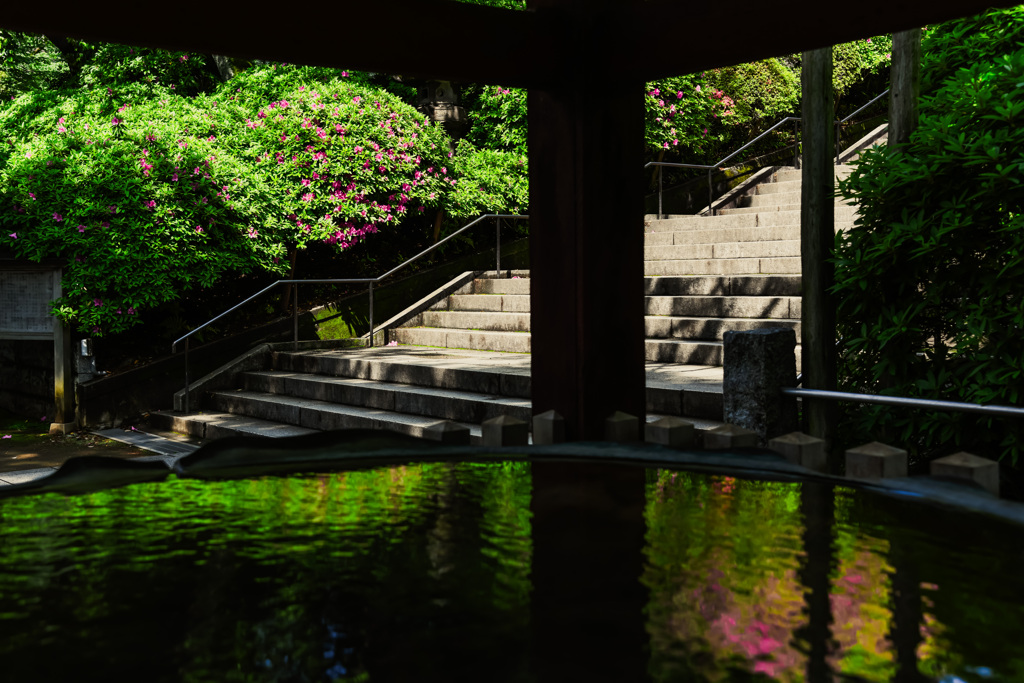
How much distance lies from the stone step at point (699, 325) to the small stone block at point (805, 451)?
15.3ft

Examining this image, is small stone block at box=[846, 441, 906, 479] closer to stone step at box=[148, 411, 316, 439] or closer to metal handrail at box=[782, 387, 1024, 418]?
metal handrail at box=[782, 387, 1024, 418]

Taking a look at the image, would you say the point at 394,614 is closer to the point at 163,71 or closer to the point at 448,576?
the point at 448,576

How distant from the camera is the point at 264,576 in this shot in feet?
6.03

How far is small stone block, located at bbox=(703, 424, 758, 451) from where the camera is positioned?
9.18 ft

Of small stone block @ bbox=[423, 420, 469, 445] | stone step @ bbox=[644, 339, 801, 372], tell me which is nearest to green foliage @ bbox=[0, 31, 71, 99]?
stone step @ bbox=[644, 339, 801, 372]

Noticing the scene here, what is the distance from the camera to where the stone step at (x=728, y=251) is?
29.7ft

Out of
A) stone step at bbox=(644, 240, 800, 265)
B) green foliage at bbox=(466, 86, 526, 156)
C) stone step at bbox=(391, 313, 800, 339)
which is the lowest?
stone step at bbox=(391, 313, 800, 339)

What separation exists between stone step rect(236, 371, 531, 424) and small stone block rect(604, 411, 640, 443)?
2.78m

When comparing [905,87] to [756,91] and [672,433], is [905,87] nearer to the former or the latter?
[672,433]

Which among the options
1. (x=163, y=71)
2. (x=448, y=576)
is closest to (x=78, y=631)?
(x=448, y=576)

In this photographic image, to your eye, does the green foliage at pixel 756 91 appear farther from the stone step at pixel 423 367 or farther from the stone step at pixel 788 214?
the stone step at pixel 423 367

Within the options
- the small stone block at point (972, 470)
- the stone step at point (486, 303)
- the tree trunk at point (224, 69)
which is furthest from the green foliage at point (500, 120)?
the small stone block at point (972, 470)

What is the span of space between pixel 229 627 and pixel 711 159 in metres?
13.3

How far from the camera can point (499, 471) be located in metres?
2.83
